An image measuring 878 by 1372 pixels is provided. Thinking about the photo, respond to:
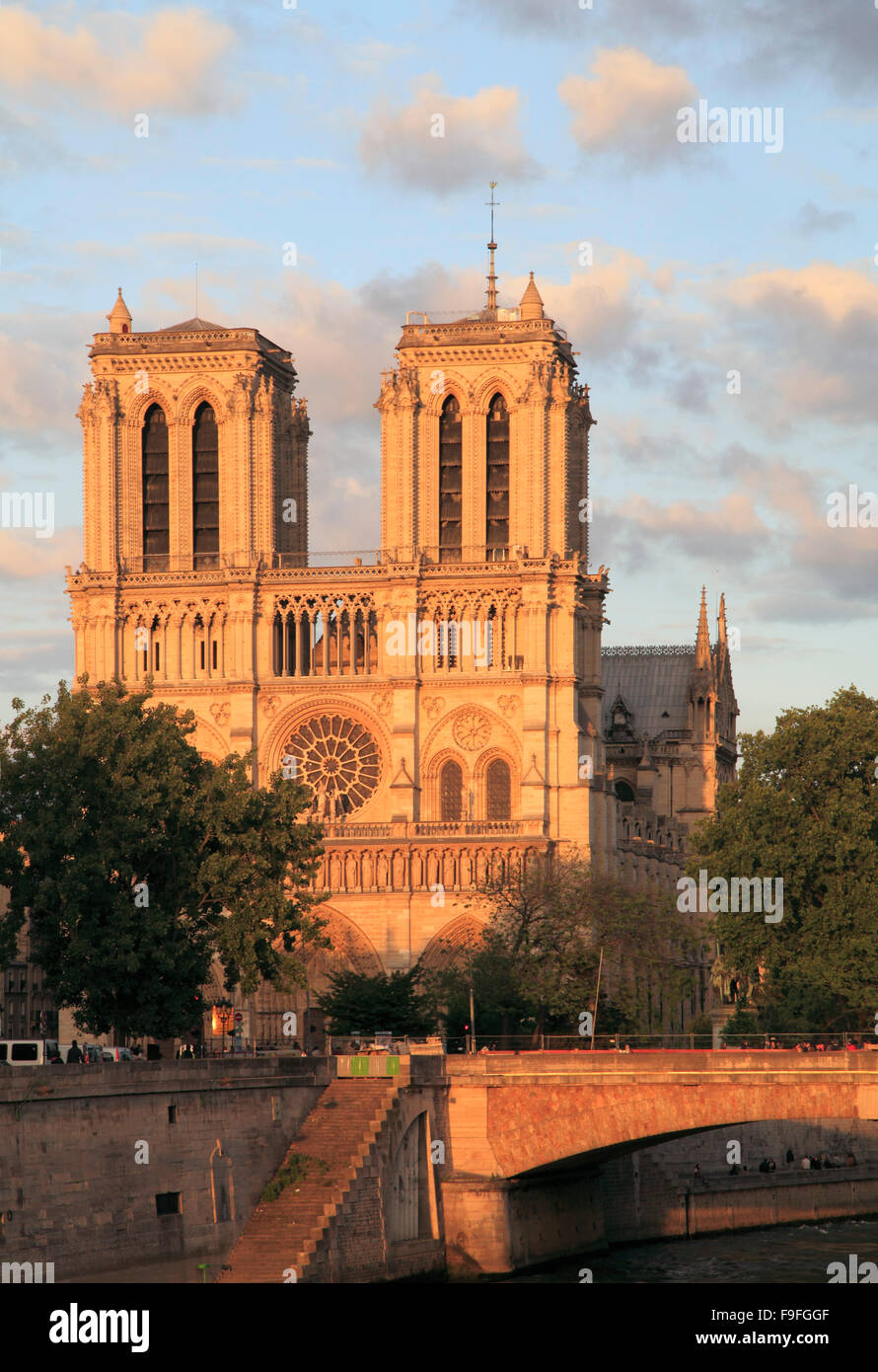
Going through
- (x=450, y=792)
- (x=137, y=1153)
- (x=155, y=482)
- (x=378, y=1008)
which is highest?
(x=155, y=482)

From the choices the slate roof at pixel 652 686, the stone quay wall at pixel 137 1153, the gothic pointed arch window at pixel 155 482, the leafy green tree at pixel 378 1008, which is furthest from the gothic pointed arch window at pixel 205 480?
the stone quay wall at pixel 137 1153

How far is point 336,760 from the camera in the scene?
11638 cm

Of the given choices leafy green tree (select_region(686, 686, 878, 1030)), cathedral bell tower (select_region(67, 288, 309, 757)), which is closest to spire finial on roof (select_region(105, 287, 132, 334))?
cathedral bell tower (select_region(67, 288, 309, 757))

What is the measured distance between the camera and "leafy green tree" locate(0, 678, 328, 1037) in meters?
74.2

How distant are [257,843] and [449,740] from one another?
3563 centimetres

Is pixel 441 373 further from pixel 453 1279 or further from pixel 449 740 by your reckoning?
pixel 453 1279

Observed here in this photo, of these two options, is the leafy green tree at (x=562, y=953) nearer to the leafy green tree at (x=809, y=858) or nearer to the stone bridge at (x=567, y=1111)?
the leafy green tree at (x=809, y=858)

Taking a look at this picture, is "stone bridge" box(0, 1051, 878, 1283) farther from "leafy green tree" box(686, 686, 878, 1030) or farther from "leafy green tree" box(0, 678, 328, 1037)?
"leafy green tree" box(686, 686, 878, 1030)

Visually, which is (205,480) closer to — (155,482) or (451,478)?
(155,482)

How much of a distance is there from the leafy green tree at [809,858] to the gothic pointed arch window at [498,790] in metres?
15.5

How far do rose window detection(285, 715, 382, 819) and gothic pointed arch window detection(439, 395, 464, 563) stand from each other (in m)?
9.37

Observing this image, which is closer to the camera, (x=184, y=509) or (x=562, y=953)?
(x=562, y=953)

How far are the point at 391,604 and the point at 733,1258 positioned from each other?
4427cm

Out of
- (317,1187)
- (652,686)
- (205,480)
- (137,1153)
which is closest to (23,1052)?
(137,1153)
